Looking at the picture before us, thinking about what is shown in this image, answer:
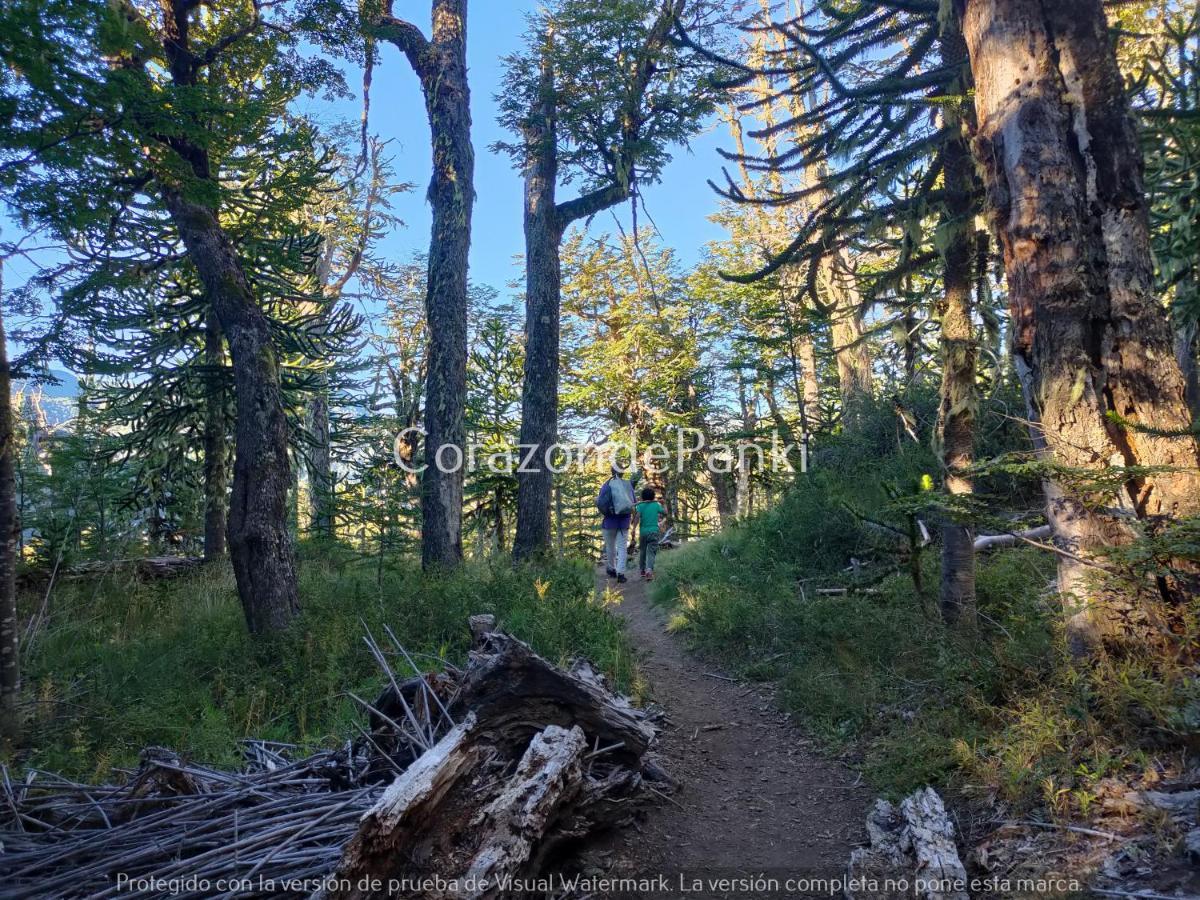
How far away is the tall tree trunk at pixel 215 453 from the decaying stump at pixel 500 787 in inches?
380

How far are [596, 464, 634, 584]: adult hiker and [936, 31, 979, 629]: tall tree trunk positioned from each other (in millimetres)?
6686

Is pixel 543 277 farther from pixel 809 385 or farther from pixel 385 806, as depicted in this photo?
pixel 385 806

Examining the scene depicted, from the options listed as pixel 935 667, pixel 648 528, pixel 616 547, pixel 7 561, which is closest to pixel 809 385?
pixel 648 528

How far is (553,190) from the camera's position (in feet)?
41.4

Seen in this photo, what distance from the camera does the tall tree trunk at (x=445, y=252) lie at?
10602 millimetres

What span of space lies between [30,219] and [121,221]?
3.40 m

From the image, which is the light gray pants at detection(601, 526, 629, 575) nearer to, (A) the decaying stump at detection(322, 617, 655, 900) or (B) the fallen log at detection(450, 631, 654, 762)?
(A) the decaying stump at detection(322, 617, 655, 900)

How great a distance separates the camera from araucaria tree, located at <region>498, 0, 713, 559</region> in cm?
1162

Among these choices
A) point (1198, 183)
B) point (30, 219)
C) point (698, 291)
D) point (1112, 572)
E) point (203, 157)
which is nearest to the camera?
point (1112, 572)

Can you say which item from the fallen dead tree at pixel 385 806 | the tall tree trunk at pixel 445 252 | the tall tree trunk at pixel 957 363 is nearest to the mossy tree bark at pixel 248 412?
the tall tree trunk at pixel 445 252

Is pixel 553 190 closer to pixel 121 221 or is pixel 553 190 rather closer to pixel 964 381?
pixel 121 221

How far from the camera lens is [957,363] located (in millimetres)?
6031

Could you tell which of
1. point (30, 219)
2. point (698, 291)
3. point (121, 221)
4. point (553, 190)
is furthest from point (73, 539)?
point (698, 291)

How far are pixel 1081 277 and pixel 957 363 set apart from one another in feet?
6.73
